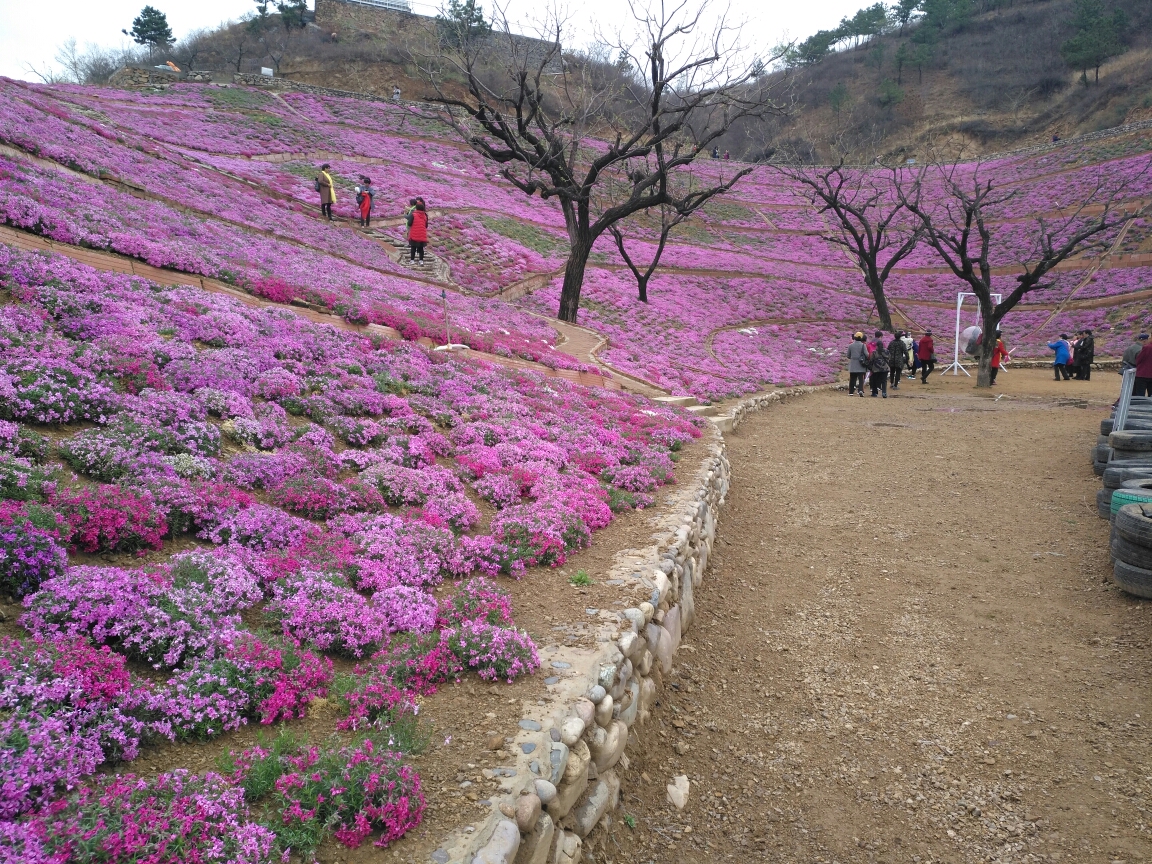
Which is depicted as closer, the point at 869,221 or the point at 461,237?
the point at 461,237

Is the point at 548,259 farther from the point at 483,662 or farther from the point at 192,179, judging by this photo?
the point at 483,662

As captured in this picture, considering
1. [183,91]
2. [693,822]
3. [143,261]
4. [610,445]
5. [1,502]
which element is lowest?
[693,822]

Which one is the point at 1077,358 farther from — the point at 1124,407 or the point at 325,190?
the point at 325,190

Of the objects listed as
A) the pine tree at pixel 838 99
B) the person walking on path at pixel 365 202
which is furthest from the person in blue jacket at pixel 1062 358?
the pine tree at pixel 838 99

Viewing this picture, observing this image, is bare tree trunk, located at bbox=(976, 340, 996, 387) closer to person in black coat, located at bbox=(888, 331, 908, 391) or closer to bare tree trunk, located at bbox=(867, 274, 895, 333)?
person in black coat, located at bbox=(888, 331, 908, 391)

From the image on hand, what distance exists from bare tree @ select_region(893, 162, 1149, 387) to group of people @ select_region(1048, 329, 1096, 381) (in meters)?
2.25

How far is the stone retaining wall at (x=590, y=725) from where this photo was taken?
10.3 ft

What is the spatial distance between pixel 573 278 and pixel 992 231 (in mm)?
35912

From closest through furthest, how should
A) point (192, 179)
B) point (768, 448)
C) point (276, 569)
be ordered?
point (276, 569), point (768, 448), point (192, 179)

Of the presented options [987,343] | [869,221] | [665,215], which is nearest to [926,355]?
[987,343]

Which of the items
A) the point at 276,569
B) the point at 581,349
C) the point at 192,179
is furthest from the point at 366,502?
the point at 192,179

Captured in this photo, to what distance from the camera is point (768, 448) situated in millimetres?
14234

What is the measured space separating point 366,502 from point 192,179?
19248 millimetres

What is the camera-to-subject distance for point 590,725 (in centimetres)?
407
